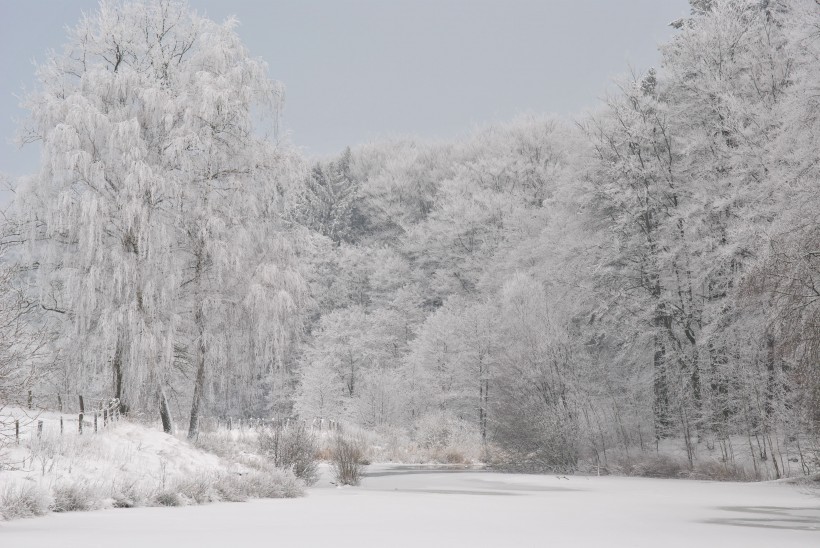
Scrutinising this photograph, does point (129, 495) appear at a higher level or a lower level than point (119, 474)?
lower

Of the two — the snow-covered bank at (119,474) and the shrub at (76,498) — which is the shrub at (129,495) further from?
the shrub at (76,498)

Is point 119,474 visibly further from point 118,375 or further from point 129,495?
point 118,375

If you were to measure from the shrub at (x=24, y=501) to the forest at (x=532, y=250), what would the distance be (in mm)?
1423

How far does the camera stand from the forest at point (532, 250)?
1527 centimetres

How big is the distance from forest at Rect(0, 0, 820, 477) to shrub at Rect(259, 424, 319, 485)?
1870 millimetres

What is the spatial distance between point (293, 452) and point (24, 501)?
8.75 metres

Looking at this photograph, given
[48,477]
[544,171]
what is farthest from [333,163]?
[48,477]

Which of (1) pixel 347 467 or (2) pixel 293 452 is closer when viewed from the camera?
(2) pixel 293 452

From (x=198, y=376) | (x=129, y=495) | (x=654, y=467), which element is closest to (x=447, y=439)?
(x=654, y=467)

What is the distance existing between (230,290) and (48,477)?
800cm

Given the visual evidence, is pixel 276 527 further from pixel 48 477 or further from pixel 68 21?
pixel 68 21

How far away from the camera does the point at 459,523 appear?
25.6 ft

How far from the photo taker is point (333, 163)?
65562 mm

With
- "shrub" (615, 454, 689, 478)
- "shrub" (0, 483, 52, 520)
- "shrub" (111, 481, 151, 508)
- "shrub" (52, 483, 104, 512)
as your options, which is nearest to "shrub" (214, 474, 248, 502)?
"shrub" (111, 481, 151, 508)
